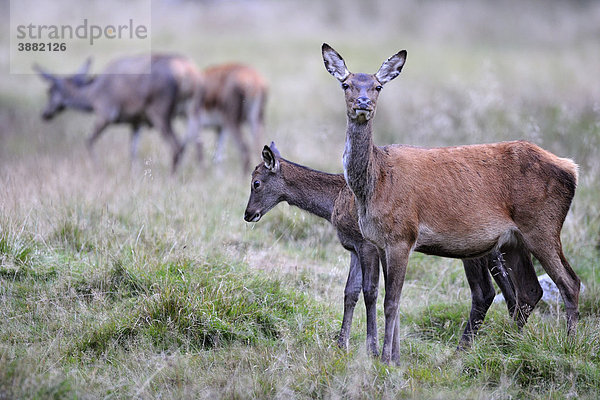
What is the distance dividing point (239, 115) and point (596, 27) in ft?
55.1

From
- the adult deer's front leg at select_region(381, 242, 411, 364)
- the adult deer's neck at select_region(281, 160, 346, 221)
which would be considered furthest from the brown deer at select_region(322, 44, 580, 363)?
the adult deer's neck at select_region(281, 160, 346, 221)

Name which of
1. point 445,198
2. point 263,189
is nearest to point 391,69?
point 445,198

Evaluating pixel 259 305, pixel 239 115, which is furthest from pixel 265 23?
pixel 259 305

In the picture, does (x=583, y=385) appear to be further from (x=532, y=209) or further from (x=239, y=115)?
(x=239, y=115)

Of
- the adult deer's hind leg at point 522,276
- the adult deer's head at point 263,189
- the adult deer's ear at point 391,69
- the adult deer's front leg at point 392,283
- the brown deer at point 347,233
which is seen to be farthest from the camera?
the adult deer's head at point 263,189

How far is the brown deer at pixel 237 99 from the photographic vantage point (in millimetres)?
14320

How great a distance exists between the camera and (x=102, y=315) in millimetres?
6176

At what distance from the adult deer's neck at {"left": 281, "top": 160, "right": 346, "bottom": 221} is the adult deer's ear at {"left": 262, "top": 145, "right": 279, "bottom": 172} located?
10cm

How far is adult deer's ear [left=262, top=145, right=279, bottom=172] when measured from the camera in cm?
692

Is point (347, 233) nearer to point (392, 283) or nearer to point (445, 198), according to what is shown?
point (392, 283)

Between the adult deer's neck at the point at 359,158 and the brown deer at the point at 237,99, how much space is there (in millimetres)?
8044

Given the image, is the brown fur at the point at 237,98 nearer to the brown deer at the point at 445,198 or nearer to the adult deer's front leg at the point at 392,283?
the brown deer at the point at 445,198

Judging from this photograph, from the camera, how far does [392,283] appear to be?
5.91 m

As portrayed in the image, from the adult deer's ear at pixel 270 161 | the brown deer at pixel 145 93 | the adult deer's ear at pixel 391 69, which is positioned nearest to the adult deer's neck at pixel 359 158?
the adult deer's ear at pixel 391 69
